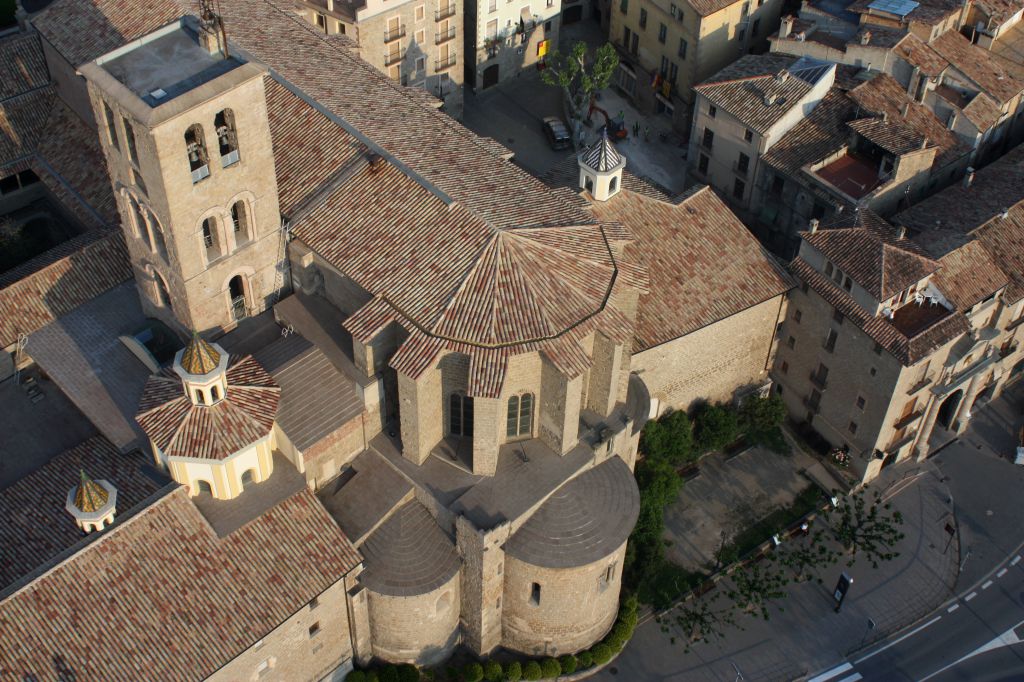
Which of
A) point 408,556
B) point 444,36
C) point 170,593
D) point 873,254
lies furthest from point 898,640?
point 444,36

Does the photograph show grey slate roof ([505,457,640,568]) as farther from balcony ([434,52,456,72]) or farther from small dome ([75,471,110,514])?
balcony ([434,52,456,72])

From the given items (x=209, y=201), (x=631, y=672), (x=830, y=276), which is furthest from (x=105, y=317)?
(x=830, y=276)

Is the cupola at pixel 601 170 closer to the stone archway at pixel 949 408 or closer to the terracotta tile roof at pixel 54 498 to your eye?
the stone archway at pixel 949 408

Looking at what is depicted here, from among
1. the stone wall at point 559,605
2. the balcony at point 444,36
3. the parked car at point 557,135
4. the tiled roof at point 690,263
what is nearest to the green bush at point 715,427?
the tiled roof at point 690,263

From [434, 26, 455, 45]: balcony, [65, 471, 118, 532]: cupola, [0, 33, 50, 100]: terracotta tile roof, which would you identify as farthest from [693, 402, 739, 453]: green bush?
[0, 33, 50, 100]: terracotta tile roof

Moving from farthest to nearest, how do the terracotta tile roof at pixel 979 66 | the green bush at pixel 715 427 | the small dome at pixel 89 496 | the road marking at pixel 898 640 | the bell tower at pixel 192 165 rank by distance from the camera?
the terracotta tile roof at pixel 979 66 → the green bush at pixel 715 427 → the road marking at pixel 898 640 → the small dome at pixel 89 496 → the bell tower at pixel 192 165

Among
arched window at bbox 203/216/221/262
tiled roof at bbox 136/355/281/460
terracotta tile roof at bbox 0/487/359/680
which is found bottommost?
terracotta tile roof at bbox 0/487/359/680

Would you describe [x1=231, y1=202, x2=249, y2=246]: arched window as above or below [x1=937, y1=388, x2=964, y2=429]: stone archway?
above

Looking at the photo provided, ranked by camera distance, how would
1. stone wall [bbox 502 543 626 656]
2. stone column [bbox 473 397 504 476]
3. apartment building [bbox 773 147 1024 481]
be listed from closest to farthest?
1. stone column [bbox 473 397 504 476]
2. stone wall [bbox 502 543 626 656]
3. apartment building [bbox 773 147 1024 481]
